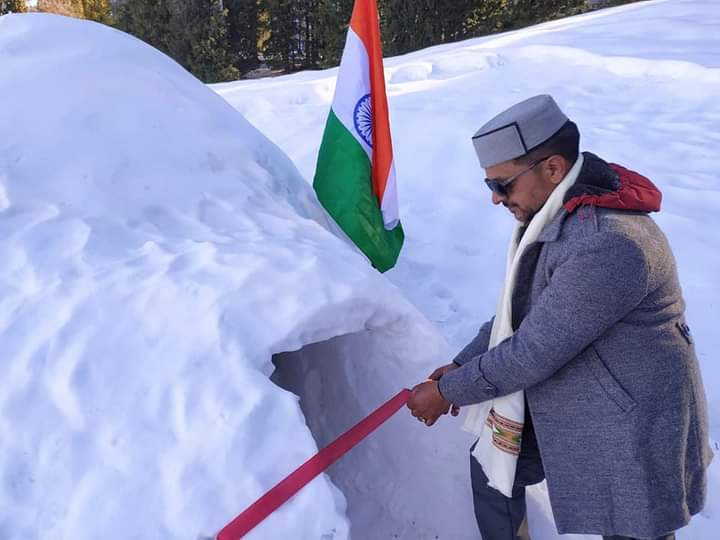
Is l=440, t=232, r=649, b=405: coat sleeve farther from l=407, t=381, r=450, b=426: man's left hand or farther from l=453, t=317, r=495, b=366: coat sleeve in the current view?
l=453, t=317, r=495, b=366: coat sleeve

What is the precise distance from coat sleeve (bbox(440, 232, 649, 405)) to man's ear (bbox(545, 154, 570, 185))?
213 millimetres

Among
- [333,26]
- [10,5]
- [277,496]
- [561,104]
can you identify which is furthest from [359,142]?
[10,5]

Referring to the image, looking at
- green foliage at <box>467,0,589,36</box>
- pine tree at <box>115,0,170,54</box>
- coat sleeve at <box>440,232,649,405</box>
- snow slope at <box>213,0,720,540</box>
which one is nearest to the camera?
coat sleeve at <box>440,232,649,405</box>

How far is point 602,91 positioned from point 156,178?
5.80 meters

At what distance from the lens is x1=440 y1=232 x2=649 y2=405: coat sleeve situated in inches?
45.5

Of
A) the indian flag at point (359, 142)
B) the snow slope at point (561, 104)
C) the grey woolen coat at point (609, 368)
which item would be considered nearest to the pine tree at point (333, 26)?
the snow slope at point (561, 104)

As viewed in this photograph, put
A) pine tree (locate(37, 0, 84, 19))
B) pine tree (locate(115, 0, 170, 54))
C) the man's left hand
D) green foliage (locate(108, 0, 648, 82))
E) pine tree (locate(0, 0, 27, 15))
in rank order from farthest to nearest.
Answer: pine tree (locate(37, 0, 84, 19)), pine tree (locate(0, 0, 27, 15)), pine tree (locate(115, 0, 170, 54)), green foliage (locate(108, 0, 648, 82)), the man's left hand

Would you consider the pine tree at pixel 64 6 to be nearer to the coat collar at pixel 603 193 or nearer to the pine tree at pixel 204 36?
the pine tree at pixel 204 36

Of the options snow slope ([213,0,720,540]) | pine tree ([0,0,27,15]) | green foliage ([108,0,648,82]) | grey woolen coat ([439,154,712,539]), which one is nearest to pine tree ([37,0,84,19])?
pine tree ([0,0,27,15])

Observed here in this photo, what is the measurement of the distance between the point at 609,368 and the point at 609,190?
15.4 inches

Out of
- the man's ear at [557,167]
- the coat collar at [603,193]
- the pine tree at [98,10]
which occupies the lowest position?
the coat collar at [603,193]

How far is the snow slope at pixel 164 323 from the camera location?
1.26m

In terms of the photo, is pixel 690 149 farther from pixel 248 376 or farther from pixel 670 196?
pixel 248 376

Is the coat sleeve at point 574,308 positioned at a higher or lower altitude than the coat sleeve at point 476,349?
higher
